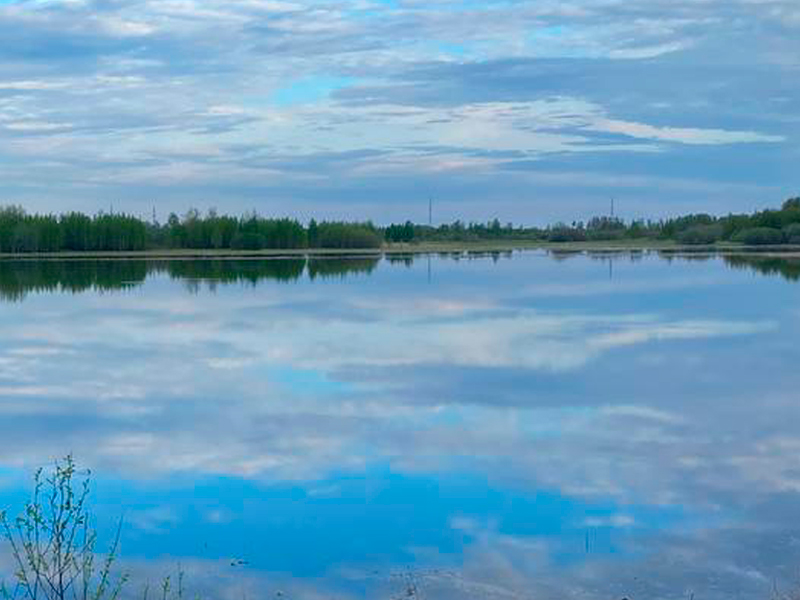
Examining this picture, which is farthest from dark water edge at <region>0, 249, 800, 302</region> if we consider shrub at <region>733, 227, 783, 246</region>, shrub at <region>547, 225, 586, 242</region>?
shrub at <region>547, 225, 586, 242</region>

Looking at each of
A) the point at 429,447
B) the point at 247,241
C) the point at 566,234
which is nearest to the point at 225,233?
the point at 247,241

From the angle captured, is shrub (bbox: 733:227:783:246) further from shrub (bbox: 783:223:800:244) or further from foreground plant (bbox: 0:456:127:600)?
foreground plant (bbox: 0:456:127:600)

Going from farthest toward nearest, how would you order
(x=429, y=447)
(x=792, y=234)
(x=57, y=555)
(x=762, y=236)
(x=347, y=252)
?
(x=347, y=252) < (x=762, y=236) < (x=792, y=234) < (x=429, y=447) < (x=57, y=555)

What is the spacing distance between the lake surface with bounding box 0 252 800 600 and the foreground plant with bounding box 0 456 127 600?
0.20 meters

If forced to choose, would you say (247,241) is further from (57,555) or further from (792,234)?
(57,555)

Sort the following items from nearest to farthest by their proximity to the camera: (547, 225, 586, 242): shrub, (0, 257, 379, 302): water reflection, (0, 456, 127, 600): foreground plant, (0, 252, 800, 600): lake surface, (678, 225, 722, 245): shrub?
(0, 456, 127, 600): foreground plant, (0, 252, 800, 600): lake surface, (0, 257, 379, 302): water reflection, (678, 225, 722, 245): shrub, (547, 225, 586, 242): shrub

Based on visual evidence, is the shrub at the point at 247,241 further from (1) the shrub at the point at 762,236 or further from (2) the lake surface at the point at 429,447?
(2) the lake surface at the point at 429,447

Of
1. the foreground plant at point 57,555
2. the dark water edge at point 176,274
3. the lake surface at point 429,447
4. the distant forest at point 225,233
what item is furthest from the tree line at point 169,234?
the foreground plant at point 57,555

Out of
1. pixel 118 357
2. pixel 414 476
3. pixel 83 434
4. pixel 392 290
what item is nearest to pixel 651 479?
pixel 414 476

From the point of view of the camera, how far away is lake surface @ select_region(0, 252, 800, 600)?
20.8ft

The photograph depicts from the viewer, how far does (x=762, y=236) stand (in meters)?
66.4

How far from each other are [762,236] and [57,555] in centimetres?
6560

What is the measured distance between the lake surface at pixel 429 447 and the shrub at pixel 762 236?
1902 inches

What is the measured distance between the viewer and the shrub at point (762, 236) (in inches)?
2601
